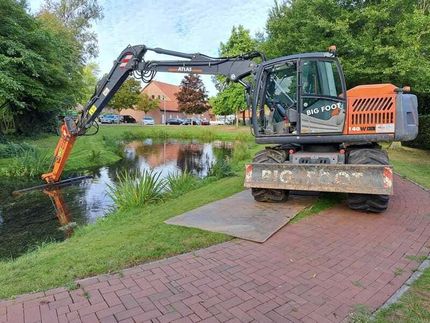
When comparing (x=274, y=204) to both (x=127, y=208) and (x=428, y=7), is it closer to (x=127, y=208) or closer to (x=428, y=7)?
(x=127, y=208)

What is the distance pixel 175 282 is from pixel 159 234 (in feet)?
5.01

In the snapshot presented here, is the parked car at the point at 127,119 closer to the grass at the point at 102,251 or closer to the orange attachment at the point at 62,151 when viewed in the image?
the orange attachment at the point at 62,151

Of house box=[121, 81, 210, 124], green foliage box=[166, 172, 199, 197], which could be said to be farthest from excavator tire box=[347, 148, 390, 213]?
house box=[121, 81, 210, 124]

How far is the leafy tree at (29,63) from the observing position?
14.2m

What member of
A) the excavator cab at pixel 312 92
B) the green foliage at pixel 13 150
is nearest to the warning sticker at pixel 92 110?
the excavator cab at pixel 312 92

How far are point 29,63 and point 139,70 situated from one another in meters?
8.21

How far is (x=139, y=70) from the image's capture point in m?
9.04

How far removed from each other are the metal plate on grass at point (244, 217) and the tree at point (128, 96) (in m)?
47.5

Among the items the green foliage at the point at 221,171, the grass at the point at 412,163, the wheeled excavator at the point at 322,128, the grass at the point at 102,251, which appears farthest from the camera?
the green foliage at the point at 221,171

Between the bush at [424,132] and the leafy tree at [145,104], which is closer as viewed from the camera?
the bush at [424,132]

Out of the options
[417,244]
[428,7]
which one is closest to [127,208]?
[417,244]

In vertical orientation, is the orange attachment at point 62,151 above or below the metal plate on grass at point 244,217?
above

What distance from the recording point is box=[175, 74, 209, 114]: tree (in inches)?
2157

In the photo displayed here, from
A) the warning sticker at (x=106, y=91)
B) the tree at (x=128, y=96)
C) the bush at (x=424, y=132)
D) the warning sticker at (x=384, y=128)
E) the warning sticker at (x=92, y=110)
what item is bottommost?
the bush at (x=424, y=132)
